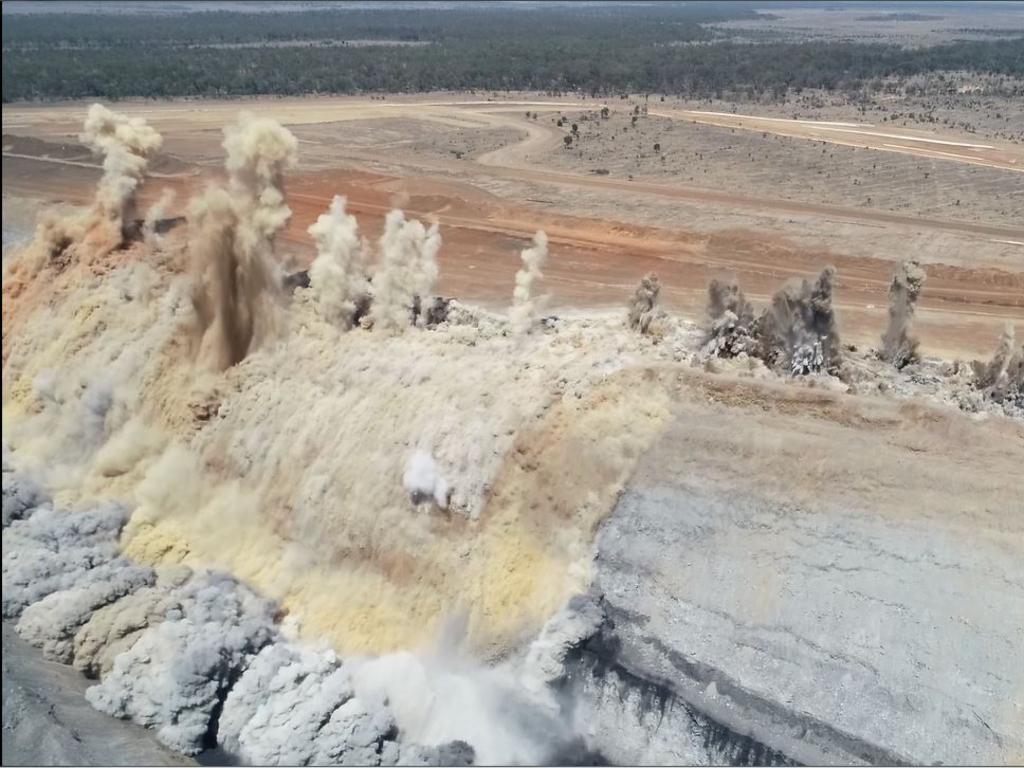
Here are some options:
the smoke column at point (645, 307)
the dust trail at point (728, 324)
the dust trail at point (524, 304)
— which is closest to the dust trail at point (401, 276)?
the dust trail at point (524, 304)

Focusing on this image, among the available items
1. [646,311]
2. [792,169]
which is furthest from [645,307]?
[792,169]

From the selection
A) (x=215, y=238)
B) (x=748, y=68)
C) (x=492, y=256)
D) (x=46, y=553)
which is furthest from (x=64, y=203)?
(x=748, y=68)

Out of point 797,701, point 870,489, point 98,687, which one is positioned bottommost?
point 98,687

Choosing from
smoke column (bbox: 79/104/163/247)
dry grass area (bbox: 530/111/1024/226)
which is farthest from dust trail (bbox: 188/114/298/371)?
dry grass area (bbox: 530/111/1024/226)

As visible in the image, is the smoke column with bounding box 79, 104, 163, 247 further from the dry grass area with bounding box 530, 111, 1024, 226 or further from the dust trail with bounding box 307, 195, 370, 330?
the dry grass area with bounding box 530, 111, 1024, 226

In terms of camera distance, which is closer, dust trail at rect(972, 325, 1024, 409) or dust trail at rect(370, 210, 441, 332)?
dust trail at rect(972, 325, 1024, 409)

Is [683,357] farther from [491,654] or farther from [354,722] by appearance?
[354,722]

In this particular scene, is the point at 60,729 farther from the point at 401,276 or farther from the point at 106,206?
the point at 106,206

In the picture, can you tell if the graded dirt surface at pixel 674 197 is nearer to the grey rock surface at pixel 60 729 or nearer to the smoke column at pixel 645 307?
the smoke column at pixel 645 307
